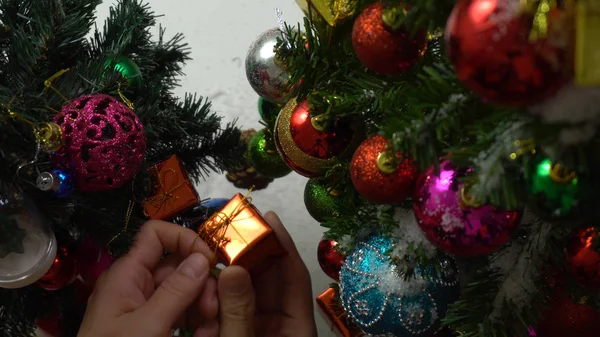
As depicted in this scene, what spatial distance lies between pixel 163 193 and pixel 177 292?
121mm

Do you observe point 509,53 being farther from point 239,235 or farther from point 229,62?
point 229,62

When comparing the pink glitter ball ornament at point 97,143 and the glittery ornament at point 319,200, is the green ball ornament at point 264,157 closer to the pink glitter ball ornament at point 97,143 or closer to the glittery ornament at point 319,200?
the glittery ornament at point 319,200

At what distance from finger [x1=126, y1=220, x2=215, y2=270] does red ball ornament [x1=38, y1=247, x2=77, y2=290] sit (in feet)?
0.21

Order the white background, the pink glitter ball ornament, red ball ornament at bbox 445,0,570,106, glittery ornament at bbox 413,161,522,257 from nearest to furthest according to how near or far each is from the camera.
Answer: red ball ornament at bbox 445,0,570,106 → glittery ornament at bbox 413,161,522,257 → the pink glitter ball ornament → the white background

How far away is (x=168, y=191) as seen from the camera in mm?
621

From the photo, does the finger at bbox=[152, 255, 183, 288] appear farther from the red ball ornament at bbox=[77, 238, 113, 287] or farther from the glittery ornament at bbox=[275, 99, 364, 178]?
the glittery ornament at bbox=[275, 99, 364, 178]

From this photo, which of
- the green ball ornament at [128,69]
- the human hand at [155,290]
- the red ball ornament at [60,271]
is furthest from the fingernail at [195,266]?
the green ball ornament at [128,69]

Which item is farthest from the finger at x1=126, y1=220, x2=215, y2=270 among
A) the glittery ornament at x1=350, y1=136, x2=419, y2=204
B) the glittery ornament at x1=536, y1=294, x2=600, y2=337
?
the glittery ornament at x1=536, y1=294, x2=600, y2=337

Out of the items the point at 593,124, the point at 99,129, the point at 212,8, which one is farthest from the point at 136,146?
the point at 212,8

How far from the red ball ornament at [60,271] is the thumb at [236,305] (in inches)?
6.4

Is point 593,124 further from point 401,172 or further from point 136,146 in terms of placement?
point 136,146

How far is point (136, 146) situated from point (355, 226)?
23 centimetres

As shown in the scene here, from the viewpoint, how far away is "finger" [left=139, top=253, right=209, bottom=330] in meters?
0.56

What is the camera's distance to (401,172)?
0.42 metres
